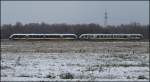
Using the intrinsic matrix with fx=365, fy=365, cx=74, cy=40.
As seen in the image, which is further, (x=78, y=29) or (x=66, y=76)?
(x=78, y=29)

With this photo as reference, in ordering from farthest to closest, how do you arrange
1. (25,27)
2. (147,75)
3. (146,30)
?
(25,27)
(146,30)
(147,75)

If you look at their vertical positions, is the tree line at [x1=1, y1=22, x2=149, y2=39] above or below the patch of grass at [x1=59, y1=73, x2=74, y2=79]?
below

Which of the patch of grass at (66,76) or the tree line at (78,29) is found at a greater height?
the patch of grass at (66,76)

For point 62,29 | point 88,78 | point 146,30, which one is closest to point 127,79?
point 88,78

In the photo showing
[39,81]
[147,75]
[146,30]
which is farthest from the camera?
[146,30]

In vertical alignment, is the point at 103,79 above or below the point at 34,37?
above

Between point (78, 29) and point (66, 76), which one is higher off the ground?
point (66, 76)

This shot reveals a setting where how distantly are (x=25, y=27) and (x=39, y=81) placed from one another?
149m

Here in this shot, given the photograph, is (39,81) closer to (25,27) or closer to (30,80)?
(30,80)

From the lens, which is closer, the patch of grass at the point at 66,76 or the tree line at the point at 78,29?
the patch of grass at the point at 66,76

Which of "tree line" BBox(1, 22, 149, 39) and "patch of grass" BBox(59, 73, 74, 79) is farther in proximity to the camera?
"tree line" BBox(1, 22, 149, 39)

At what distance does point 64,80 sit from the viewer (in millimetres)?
13188

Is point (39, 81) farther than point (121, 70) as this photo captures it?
No

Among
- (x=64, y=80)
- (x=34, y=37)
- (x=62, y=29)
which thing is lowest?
(x=62, y=29)
